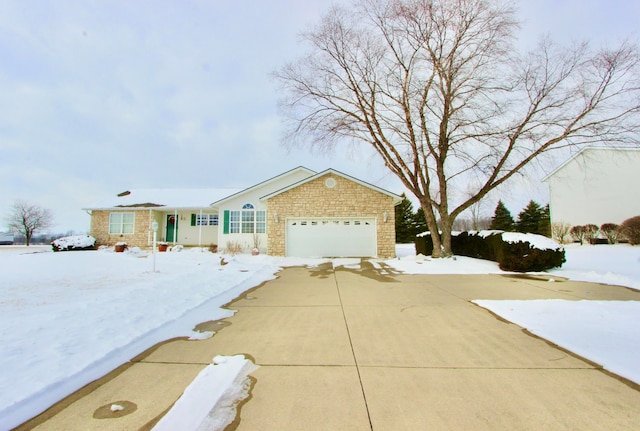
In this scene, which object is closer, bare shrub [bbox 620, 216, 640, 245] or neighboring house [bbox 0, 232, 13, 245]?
bare shrub [bbox 620, 216, 640, 245]

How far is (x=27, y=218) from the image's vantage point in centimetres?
3112

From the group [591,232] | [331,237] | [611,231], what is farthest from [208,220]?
[611,231]

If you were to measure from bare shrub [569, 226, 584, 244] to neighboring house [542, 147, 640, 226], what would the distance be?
6.83ft

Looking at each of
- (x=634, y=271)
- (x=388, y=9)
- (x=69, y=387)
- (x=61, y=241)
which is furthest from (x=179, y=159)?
(x=634, y=271)

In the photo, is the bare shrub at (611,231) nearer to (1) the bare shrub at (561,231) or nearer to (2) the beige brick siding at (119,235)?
(1) the bare shrub at (561,231)

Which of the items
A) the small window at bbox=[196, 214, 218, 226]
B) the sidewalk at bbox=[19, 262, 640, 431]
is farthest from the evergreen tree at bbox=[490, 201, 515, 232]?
the sidewalk at bbox=[19, 262, 640, 431]

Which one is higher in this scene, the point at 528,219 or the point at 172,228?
the point at 528,219

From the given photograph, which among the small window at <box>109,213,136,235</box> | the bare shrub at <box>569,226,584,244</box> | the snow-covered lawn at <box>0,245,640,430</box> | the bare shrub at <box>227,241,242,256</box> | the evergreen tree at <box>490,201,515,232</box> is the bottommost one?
the snow-covered lawn at <box>0,245,640,430</box>

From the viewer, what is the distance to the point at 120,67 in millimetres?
12680

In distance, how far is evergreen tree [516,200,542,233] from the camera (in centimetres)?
3647

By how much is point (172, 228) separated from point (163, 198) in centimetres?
251

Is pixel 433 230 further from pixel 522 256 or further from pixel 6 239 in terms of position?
pixel 6 239

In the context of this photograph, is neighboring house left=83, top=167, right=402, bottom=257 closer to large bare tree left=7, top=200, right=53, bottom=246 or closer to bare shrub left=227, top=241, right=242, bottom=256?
bare shrub left=227, top=241, right=242, bottom=256

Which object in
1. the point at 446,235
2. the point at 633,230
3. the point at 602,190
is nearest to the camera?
the point at 446,235
